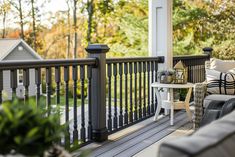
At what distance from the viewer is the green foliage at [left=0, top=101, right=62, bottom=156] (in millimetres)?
914

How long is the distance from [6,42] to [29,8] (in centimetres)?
303

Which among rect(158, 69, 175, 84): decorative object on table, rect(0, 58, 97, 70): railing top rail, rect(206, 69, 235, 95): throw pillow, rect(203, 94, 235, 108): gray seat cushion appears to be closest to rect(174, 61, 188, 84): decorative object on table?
rect(158, 69, 175, 84): decorative object on table

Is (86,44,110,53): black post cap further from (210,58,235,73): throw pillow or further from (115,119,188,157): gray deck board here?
(210,58,235,73): throw pillow

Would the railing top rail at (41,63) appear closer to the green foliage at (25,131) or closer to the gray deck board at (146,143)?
the gray deck board at (146,143)

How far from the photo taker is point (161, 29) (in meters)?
5.27

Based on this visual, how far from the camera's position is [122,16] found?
13.5m

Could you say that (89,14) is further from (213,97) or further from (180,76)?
(213,97)

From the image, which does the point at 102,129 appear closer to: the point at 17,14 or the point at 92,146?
the point at 92,146

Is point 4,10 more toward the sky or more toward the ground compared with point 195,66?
more toward the sky

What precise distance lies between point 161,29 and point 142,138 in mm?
1951

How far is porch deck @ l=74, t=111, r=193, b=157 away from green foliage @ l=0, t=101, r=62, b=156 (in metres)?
1.94

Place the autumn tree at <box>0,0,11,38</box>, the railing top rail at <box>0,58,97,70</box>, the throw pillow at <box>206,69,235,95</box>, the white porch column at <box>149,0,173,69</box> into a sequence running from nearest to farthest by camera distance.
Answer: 1. the railing top rail at <box>0,58,97,70</box>
2. the throw pillow at <box>206,69,235,95</box>
3. the white porch column at <box>149,0,173,69</box>
4. the autumn tree at <box>0,0,11,38</box>

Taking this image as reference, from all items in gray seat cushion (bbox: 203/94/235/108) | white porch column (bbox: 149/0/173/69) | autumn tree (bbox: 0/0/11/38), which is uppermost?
autumn tree (bbox: 0/0/11/38)

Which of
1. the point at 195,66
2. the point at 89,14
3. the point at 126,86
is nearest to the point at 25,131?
the point at 126,86
